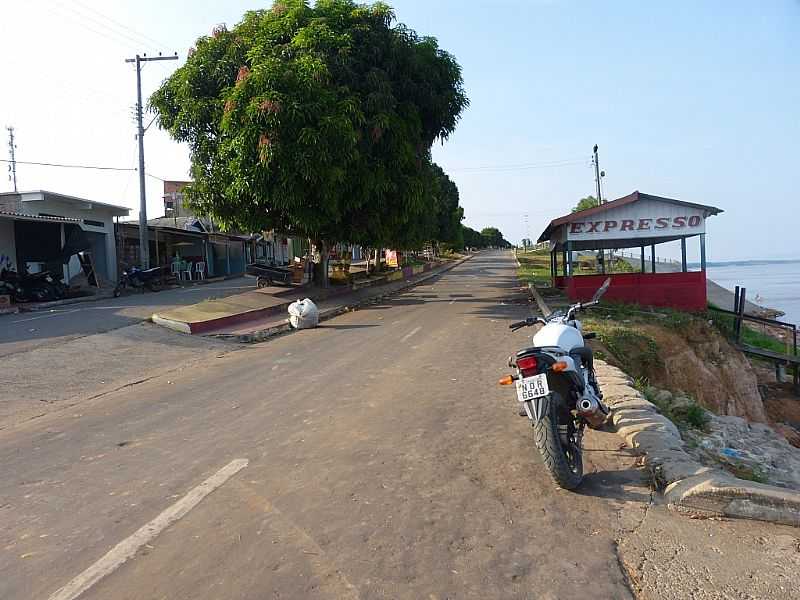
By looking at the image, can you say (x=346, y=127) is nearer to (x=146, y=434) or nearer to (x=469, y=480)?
(x=146, y=434)

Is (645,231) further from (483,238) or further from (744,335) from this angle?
(483,238)

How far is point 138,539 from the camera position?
409cm

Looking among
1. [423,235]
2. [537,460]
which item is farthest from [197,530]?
[423,235]

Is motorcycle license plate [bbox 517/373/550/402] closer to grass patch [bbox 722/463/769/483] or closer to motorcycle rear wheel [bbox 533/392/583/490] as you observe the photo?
motorcycle rear wheel [bbox 533/392/583/490]

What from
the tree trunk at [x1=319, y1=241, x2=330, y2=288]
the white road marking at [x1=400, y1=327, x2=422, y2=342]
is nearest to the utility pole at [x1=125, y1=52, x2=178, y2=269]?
the tree trunk at [x1=319, y1=241, x2=330, y2=288]

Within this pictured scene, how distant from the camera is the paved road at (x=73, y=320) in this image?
1357 cm

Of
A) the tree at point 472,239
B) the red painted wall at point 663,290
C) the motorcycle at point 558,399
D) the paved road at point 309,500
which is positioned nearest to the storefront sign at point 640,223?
the red painted wall at point 663,290

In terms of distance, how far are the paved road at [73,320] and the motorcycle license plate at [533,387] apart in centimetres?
1091

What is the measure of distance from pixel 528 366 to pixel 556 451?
2.12 feet

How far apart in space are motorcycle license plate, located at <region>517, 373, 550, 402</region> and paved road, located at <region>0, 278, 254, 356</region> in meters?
10.9

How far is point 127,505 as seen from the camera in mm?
4703

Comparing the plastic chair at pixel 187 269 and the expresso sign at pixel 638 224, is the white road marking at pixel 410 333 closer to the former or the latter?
the expresso sign at pixel 638 224

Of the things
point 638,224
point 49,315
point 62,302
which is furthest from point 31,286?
point 638,224

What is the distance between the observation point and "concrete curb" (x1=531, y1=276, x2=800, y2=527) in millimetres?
4191
